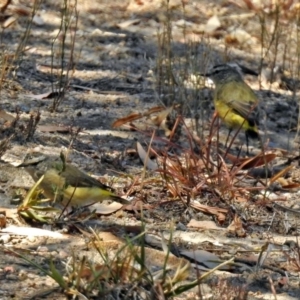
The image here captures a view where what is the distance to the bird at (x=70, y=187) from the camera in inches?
219

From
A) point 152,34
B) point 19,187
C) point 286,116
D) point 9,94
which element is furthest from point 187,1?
point 19,187

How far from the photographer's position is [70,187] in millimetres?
5633

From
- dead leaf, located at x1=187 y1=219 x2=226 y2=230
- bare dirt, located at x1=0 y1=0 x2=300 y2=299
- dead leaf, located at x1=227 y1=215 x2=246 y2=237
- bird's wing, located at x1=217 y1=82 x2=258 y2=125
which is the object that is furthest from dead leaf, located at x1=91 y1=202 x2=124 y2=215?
bird's wing, located at x1=217 y1=82 x2=258 y2=125

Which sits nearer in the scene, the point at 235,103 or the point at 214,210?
the point at 214,210

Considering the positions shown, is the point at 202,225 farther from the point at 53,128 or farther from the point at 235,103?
the point at 235,103

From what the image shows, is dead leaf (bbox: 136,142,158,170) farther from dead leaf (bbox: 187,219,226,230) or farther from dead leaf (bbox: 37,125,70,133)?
dead leaf (bbox: 187,219,226,230)

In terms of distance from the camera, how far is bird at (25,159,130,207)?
5.55 metres

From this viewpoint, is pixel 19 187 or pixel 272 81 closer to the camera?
pixel 19 187

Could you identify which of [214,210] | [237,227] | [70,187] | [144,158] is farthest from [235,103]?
[70,187]

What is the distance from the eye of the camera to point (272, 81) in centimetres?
984

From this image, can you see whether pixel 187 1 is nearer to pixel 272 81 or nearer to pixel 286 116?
pixel 272 81

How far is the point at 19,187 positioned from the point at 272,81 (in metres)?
4.47

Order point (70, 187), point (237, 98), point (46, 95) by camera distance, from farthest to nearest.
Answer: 1. point (237, 98)
2. point (46, 95)
3. point (70, 187)

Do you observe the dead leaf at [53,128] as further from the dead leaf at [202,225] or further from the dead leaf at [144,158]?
the dead leaf at [202,225]
